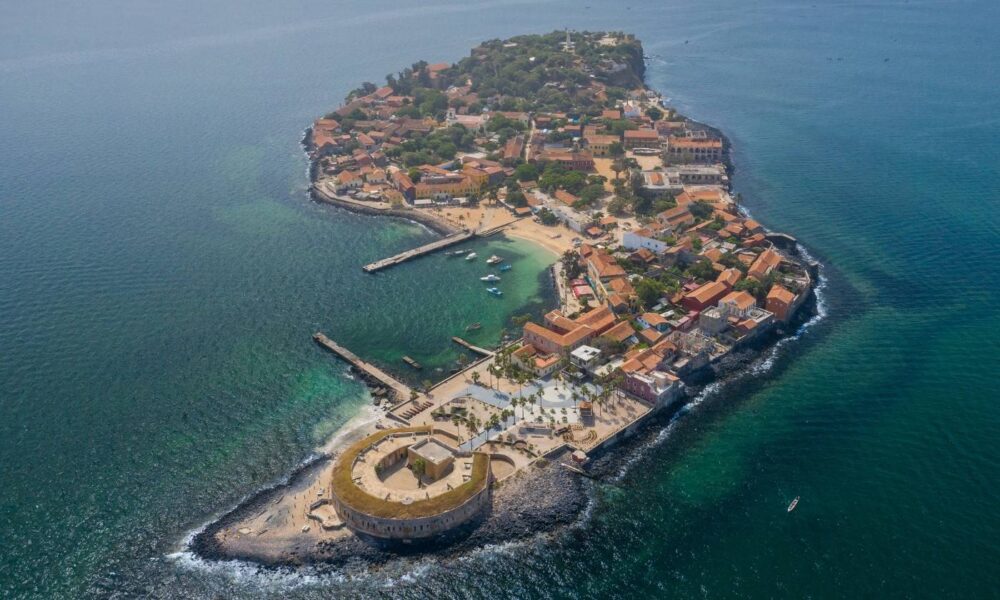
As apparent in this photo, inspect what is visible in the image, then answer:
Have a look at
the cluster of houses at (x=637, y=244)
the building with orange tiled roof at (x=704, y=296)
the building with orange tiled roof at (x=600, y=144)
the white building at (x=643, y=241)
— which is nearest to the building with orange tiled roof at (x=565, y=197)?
the cluster of houses at (x=637, y=244)

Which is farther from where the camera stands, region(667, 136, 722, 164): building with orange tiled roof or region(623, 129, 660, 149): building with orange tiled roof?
region(623, 129, 660, 149): building with orange tiled roof

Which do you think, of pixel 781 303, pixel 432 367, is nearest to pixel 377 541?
pixel 432 367

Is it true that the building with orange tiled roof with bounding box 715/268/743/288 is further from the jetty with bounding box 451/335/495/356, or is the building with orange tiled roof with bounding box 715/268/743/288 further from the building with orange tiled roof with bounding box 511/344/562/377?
the jetty with bounding box 451/335/495/356

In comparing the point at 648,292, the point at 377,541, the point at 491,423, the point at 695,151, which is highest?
the point at 695,151

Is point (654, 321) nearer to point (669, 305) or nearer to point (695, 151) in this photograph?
point (669, 305)

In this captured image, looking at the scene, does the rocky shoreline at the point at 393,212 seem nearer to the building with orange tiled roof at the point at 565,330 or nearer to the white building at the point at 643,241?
the white building at the point at 643,241

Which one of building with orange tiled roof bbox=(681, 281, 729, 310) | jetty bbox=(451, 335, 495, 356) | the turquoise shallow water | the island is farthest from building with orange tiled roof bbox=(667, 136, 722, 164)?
jetty bbox=(451, 335, 495, 356)

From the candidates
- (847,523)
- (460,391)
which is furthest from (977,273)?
(460,391)
